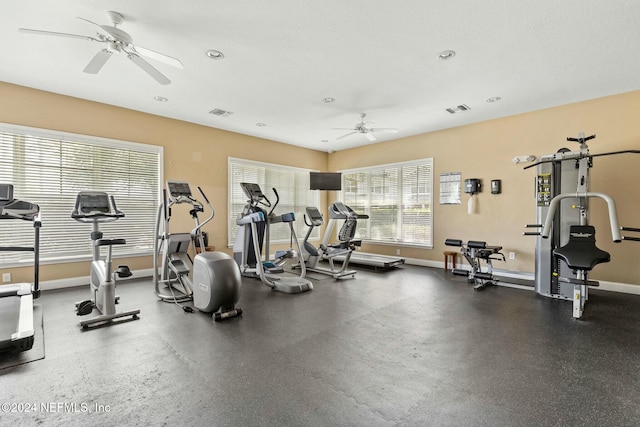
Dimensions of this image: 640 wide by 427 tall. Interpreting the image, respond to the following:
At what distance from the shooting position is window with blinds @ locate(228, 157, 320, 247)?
7.02m

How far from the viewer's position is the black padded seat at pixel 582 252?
3.52 meters

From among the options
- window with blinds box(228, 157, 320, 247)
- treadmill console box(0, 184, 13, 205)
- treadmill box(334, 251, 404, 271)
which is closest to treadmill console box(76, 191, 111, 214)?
treadmill console box(0, 184, 13, 205)

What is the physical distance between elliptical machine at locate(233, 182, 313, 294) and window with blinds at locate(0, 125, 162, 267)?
1.83 meters

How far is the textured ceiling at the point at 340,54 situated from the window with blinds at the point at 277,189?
1.81 m

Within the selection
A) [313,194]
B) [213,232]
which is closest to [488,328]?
[213,232]

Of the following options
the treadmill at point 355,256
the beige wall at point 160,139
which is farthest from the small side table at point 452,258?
the beige wall at point 160,139

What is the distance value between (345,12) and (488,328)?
3511 mm

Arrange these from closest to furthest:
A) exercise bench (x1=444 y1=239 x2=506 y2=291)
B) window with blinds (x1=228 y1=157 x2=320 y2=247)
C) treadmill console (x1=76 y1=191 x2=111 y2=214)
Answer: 1. treadmill console (x1=76 y1=191 x2=111 y2=214)
2. exercise bench (x1=444 y1=239 x2=506 y2=291)
3. window with blinds (x1=228 y1=157 x2=320 y2=247)

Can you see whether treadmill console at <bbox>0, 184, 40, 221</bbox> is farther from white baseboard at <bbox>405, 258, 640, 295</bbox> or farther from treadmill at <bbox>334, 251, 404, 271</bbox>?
white baseboard at <bbox>405, 258, 640, 295</bbox>

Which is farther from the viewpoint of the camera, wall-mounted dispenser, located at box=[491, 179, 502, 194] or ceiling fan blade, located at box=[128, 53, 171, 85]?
wall-mounted dispenser, located at box=[491, 179, 502, 194]

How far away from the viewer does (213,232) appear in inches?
262

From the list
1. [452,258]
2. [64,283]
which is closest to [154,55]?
[64,283]

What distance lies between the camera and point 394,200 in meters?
7.70

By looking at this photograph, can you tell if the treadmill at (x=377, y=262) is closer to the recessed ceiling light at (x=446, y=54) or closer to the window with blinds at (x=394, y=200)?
the window with blinds at (x=394, y=200)
